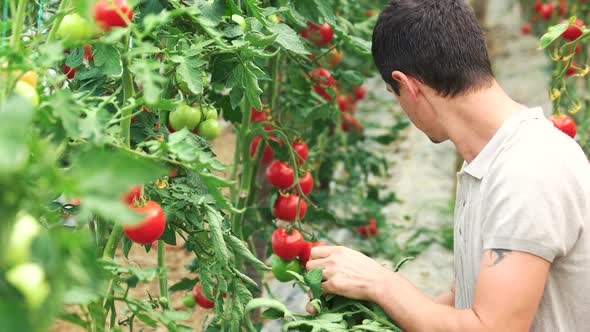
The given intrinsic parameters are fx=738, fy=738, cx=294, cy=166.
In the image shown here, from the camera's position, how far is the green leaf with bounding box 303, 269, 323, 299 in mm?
1128

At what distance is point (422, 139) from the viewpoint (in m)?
4.25

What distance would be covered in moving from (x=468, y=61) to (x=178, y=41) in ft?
1.64

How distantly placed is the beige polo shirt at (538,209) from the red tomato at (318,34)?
77 centimetres

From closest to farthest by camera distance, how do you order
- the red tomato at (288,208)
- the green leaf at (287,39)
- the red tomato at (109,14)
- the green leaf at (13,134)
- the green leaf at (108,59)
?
1. the green leaf at (13,134)
2. the red tomato at (109,14)
3. the green leaf at (108,59)
4. the green leaf at (287,39)
5. the red tomato at (288,208)

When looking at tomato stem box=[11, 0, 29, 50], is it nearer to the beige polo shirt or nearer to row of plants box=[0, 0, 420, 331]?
row of plants box=[0, 0, 420, 331]

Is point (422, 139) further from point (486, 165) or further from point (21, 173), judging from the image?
point (21, 173)

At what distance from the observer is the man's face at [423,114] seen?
4.33ft

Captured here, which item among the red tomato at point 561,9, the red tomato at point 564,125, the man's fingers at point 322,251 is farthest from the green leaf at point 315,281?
the red tomato at point 561,9

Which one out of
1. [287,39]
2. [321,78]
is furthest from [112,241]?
[321,78]

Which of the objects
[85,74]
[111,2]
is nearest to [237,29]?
[85,74]

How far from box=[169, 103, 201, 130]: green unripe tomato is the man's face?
359 mm

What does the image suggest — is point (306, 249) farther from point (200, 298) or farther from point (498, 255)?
point (498, 255)

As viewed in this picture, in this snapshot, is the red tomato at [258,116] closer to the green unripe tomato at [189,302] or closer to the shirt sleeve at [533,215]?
the green unripe tomato at [189,302]

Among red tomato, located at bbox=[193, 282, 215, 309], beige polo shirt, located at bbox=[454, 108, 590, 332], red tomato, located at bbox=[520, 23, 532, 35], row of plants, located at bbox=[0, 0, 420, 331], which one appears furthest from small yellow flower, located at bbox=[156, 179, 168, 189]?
red tomato, located at bbox=[520, 23, 532, 35]
